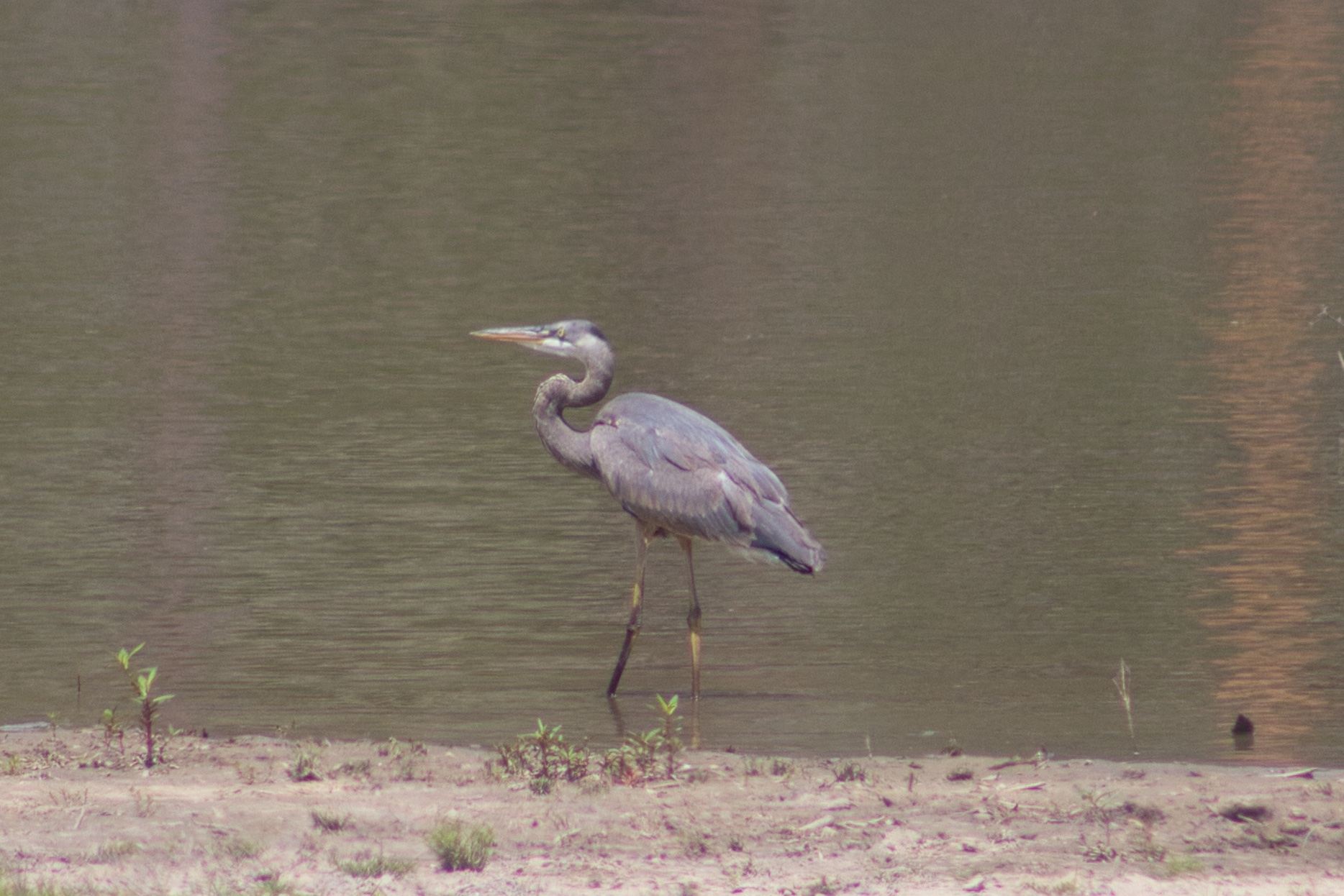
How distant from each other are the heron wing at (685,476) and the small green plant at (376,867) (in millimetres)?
2678

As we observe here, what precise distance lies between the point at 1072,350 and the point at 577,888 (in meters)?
9.24

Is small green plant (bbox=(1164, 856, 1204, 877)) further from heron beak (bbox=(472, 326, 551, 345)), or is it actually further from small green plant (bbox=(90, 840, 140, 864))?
heron beak (bbox=(472, 326, 551, 345))

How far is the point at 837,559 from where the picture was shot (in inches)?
403

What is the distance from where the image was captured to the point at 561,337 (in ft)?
29.7

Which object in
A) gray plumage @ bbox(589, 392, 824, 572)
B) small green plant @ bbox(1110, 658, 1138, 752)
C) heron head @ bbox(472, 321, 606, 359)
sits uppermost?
heron head @ bbox(472, 321, 606, 359)

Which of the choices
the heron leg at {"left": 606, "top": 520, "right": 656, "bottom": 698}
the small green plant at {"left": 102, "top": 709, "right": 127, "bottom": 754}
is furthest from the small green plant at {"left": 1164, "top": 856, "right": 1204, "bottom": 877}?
the small green plant at {"left": 102, "top": 709, "right": 127, "bottom": 754}

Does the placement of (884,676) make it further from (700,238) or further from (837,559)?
(700,238)

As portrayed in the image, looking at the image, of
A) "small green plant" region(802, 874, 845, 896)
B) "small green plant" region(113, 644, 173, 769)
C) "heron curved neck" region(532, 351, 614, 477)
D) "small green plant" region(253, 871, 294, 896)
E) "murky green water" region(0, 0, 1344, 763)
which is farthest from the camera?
"heron curved neck" region(532, 351, 614, 477)

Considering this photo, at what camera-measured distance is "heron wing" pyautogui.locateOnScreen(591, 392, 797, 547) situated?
8438 millimetres

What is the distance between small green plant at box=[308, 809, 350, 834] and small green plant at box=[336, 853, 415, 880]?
10.1 inches

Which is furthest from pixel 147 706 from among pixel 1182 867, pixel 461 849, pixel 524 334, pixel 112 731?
pixel 1182 867

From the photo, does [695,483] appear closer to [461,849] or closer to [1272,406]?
[461,849]

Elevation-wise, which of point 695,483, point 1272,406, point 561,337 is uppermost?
point 561,337

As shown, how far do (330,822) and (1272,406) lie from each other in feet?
26.8
